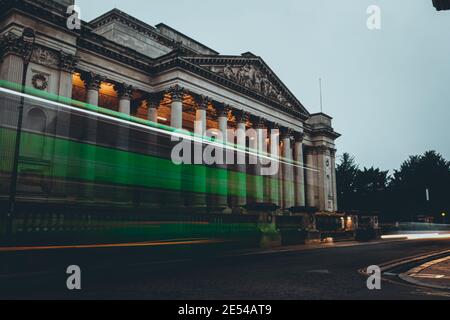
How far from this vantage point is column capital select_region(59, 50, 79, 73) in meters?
25.8

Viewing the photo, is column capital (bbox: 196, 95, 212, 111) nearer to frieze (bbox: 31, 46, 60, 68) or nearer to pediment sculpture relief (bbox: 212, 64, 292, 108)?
pediment sculpture relief (bbox: 212, 64, 292, 108)

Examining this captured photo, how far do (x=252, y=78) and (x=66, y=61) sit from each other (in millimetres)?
20176

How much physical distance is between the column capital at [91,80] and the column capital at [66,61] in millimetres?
2752

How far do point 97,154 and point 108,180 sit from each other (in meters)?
0.90

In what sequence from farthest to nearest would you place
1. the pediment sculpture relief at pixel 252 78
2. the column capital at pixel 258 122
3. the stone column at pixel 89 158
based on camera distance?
the column capital at pixel 258 122
the pediment sculpture relief at pixel 252 78
the stone column at pixel 89 158

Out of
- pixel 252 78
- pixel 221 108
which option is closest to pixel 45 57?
pixel 221 108

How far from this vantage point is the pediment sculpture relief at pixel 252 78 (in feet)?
123

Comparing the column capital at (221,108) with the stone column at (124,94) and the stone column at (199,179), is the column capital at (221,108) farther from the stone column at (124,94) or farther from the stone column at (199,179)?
the stone column at (199,179)

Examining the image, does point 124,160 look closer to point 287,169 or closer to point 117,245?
point 117,245

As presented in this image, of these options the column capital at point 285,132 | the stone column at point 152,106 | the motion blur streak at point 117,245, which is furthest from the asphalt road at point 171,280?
the column capital at point 285,132

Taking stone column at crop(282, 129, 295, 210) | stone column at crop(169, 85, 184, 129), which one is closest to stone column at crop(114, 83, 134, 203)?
stone column at crop(169, 85, 184, 129)

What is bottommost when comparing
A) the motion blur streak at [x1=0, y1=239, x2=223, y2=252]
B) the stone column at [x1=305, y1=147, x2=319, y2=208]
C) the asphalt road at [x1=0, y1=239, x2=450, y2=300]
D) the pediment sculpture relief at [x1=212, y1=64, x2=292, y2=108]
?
the asphalt road at [x1=0, y1=239, x2=450, y2=300]

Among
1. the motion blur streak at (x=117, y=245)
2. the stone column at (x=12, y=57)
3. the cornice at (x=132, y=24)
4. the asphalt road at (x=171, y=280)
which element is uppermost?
the cornice at (x=132, y=24)
